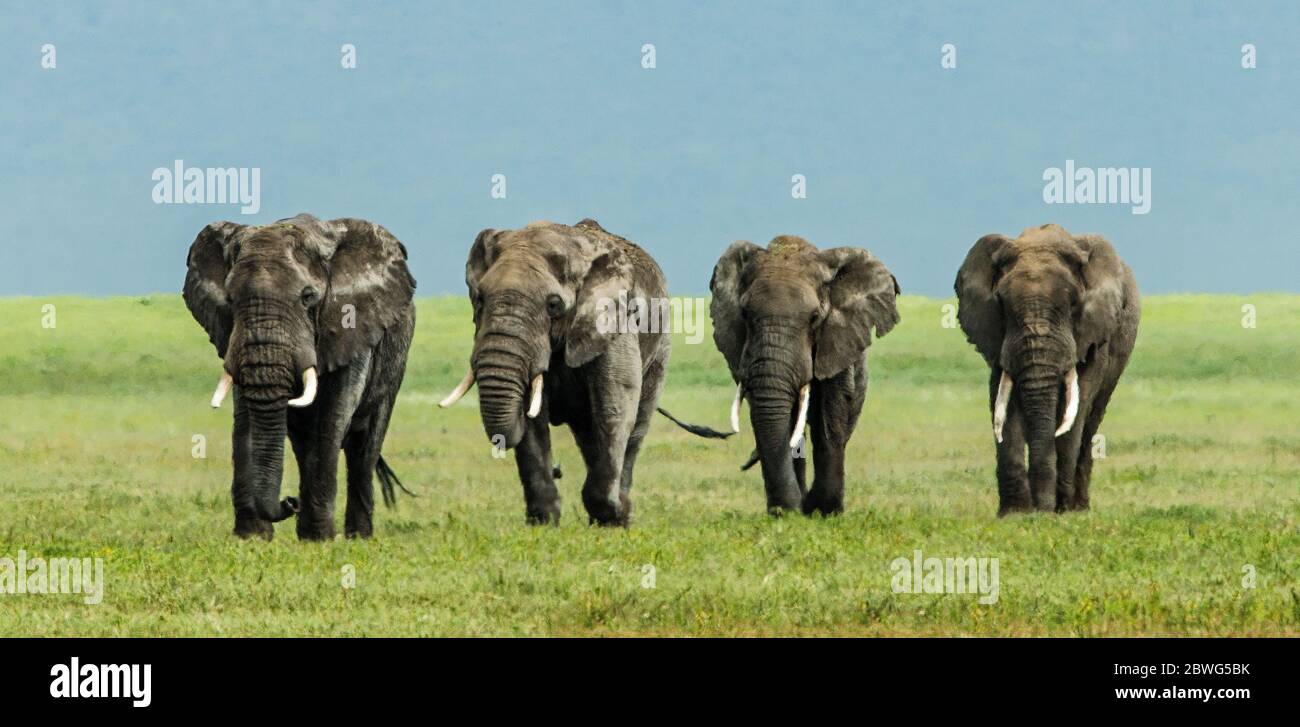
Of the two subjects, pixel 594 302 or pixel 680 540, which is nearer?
pixel 680 540

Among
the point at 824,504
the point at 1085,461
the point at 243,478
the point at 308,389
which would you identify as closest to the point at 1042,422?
the point at 824,504

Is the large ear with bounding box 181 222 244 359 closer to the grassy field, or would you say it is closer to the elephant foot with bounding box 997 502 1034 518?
the grassy field

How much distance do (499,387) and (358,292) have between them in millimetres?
1761

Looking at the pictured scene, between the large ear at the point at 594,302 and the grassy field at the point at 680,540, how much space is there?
6.26ft

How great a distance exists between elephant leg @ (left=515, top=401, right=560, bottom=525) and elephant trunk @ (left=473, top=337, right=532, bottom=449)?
650 mm

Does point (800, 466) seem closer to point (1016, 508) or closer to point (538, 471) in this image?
point (1016, 508)

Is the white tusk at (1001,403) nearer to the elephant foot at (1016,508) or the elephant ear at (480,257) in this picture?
the elephant foot at (1016,508)

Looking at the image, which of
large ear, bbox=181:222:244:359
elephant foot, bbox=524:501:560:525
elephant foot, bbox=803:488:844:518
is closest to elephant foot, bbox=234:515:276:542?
large ear, bbox=181:222:244:359

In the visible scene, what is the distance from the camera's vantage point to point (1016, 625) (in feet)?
54.1

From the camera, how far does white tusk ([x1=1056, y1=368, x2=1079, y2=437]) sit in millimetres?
24281

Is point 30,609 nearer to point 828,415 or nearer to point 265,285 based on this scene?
point 265,285

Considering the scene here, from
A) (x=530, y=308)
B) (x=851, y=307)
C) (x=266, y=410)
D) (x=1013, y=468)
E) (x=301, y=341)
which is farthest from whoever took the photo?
(x=1013, y=468)

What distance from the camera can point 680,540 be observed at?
20969 mm

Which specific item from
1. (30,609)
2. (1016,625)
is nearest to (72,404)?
(30,609)
